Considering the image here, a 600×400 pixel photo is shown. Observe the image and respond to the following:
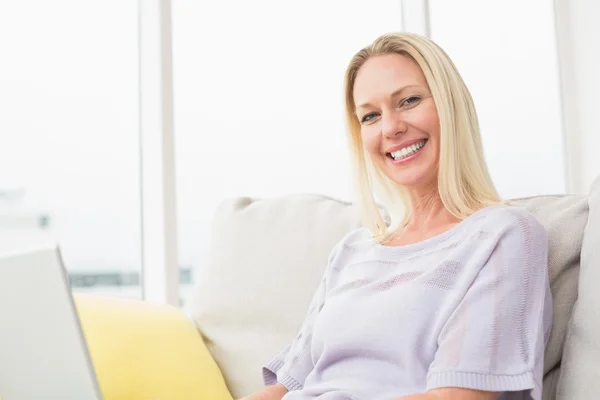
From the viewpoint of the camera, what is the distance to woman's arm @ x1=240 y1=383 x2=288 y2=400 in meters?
1.49

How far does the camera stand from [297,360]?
4.94ft

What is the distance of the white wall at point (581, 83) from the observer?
10.6 feet

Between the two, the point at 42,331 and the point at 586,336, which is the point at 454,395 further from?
the point at 42,331

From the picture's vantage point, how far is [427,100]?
4.72 feet

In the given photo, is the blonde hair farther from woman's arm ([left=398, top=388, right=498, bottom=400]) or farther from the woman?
woman's arm ([left=398, top=388, right=498, bottom=400])

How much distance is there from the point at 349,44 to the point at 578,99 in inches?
42.1

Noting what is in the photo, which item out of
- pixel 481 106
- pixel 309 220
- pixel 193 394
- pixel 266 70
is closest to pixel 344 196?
pixel 266 70

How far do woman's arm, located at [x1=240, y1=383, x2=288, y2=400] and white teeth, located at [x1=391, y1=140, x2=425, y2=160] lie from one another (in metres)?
0.50

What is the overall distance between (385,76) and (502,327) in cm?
55

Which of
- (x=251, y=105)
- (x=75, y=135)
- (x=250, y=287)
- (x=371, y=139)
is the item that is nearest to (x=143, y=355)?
(x=250, y=287)

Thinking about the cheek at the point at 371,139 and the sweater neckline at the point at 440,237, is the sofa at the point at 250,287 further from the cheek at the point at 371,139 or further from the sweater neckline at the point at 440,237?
the cheek at the point at 371,139

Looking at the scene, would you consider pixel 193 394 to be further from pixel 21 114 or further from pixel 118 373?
pixel 21 114

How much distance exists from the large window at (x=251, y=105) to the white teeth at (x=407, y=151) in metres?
1.26

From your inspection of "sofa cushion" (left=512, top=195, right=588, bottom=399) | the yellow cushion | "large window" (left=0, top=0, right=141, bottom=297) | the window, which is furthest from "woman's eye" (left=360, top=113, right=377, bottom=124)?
the window
